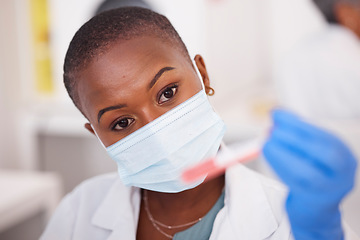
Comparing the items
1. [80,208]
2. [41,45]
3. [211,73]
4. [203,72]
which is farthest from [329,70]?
[41,45]

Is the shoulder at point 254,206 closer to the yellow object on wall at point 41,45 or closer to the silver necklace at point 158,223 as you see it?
the silver necklace at point 158,223

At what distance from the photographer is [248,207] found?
558 millimetres

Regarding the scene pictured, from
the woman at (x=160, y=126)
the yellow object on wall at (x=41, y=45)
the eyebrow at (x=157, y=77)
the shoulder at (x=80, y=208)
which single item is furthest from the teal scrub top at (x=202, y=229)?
the yellow object on wall at (x=41, y=45)

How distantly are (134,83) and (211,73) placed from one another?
2.73ft

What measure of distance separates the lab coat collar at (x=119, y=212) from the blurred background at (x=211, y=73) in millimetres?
628

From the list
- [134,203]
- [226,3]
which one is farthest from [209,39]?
[134,203]

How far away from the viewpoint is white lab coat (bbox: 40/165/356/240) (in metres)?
0.54

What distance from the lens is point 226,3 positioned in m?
1.69

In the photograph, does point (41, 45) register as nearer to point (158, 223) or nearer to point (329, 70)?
point (329, 70)

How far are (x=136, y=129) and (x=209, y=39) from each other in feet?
3.73

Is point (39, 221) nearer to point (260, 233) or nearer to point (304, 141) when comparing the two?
point (260, 233)

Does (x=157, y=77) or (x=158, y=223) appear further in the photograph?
(x=158, y=223)

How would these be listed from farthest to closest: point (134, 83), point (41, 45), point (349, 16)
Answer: point (41, 45) → point (349, 16) → point (134, 83)

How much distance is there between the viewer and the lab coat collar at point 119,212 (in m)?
0.60
